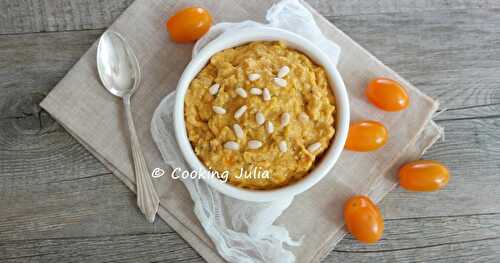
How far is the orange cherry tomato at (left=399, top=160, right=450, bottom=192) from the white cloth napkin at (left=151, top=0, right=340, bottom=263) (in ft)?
1.66

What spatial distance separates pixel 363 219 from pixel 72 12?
1591 millimetres

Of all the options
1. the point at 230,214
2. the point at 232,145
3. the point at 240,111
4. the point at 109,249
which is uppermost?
the point at 240,111

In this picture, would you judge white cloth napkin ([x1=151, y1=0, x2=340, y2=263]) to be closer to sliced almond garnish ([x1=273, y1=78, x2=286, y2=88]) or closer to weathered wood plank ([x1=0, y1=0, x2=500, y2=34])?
weathered wood plank ([x1=0, y1=0, x2=500, y2=34])

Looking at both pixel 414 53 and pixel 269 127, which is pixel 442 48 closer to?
pixel 414 53

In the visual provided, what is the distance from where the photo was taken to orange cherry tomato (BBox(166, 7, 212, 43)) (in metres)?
1.86

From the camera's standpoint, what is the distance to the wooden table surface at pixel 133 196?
6.34 feet

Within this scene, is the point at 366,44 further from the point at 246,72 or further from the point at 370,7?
the point at 246,72

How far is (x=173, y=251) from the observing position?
1.93 meters

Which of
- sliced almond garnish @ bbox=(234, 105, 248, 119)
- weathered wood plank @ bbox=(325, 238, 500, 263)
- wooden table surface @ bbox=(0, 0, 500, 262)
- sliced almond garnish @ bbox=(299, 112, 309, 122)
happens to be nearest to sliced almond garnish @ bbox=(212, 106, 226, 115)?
sliced almond garnish @ bbox=(234, 105, 248, 119)

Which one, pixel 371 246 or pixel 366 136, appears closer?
pixel 366 136

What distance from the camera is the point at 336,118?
63.7 inches

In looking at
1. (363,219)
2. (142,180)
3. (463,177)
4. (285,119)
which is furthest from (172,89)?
(463,177)

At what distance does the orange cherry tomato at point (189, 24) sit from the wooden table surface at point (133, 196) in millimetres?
318

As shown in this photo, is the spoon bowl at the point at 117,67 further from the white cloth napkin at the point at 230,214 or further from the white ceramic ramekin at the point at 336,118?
the white ceramic ramekin at the point at 336,118
